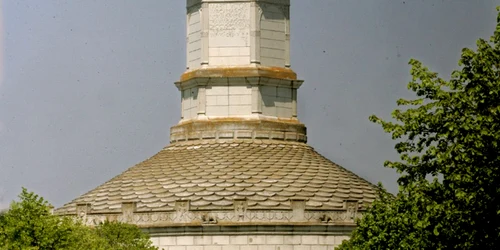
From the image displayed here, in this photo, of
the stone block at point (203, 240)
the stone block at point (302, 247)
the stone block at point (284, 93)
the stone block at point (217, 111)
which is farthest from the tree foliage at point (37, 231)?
the stone block at point (284, 93)

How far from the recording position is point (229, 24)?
13112 cm

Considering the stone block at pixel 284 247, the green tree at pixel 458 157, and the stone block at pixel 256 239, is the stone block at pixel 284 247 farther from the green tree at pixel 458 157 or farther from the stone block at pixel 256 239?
the green tree at pixel 458 157

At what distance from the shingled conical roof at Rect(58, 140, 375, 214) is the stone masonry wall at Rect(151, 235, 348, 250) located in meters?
1.78

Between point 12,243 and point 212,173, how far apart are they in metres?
28.9

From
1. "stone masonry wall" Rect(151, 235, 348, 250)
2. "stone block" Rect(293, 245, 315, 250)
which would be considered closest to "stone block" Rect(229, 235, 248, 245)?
"stone masonry wall" Rect(151, 235, 348, 250)

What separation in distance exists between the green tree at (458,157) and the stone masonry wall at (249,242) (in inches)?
1340

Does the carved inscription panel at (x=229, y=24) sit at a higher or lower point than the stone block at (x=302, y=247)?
higher

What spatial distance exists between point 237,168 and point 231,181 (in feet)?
5.58

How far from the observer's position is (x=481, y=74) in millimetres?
80312

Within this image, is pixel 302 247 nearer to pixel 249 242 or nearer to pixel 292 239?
pixel 292 239

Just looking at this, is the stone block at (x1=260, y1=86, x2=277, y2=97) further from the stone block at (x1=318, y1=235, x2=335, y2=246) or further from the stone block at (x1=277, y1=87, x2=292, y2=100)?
the stone block at (x1=318, y1=235, x2=335, y2=246)

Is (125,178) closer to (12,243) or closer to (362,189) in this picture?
(362,189)

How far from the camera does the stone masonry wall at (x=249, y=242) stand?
11900 cm

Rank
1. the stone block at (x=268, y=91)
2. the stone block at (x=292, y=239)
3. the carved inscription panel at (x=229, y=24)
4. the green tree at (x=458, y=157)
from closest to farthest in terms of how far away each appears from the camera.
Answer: the green tree at (x=458, y=157) < the stone block at (x=292, y=239) < the stone block at (x=268, y=91) < the carved inscription panel at (x=229, y=24)
